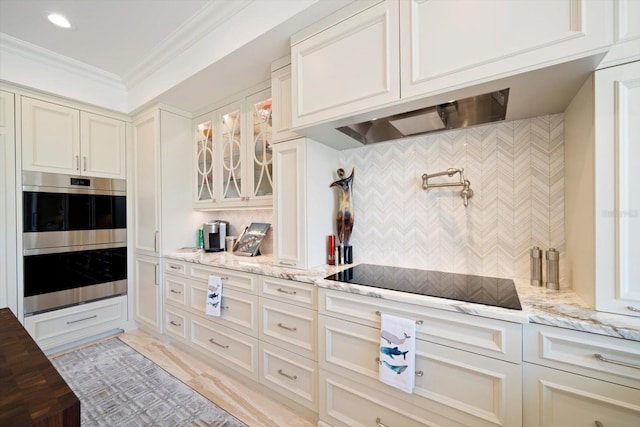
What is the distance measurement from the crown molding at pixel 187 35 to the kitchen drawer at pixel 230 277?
5.96 feet

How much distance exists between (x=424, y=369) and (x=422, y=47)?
1.51 m

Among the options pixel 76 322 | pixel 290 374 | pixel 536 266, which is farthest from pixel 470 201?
pixel 76 322

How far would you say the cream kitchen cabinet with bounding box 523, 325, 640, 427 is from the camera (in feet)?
2.95

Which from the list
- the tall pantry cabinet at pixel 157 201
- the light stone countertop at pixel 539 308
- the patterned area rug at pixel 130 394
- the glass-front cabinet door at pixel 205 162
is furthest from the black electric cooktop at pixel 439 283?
the tall pantry cabinet at pixel 157 201

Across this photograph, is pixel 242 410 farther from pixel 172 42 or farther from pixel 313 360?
pixel 172 42

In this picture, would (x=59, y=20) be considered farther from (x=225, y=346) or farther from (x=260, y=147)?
(x=225, y=346)

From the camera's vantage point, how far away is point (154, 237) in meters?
2.79

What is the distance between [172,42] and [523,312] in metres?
2.95

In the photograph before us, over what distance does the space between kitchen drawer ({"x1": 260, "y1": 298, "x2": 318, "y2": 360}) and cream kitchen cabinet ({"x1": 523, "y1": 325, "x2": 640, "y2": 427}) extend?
1035mm

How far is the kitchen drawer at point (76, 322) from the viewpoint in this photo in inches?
97.7

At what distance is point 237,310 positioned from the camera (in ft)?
6.70

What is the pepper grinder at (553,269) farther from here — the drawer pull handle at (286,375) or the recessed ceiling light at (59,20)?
the recessed ceiling light at (59,20)

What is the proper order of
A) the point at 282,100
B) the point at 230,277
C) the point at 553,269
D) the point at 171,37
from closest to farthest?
the point at 553,269 → the point at 282,100 → the point at 230,277 → the point at 171,37

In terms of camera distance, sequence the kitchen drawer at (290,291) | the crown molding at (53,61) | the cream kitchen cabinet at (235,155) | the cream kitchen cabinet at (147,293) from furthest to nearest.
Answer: the cream kitchen cabinet at (147,293), the cream kitchen cabinet at (235,155), the crown molding at (53,61), the kitchen drawer at (290,291)
